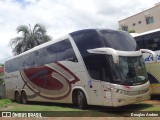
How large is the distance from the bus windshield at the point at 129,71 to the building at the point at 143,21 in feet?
96.4

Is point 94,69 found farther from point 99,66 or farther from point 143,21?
point 143,21

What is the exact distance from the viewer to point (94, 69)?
12.4m

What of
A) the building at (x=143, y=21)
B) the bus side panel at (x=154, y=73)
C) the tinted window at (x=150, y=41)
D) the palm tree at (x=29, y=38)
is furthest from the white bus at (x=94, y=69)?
the building at (x=143, y=21)

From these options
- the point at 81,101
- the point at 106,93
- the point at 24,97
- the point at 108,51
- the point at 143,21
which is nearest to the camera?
the point at 108,51

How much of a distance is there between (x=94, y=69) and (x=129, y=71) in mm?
1528

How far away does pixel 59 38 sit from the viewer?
15.3 m

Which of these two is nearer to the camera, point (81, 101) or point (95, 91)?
point (95, 91)

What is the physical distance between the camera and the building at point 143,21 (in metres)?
40.6

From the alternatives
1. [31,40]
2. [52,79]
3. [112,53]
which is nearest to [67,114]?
[112,53]

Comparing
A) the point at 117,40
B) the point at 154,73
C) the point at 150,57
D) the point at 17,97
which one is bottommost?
the point at 17,97

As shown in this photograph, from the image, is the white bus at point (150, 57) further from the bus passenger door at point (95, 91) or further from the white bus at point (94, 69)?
the bus passenger door at point (95, 91)

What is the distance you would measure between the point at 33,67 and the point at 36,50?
3.87 feet

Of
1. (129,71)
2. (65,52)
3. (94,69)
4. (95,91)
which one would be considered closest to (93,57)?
(94,69)

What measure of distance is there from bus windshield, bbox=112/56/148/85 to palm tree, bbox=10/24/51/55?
22.9 m
